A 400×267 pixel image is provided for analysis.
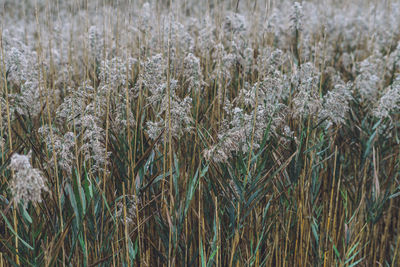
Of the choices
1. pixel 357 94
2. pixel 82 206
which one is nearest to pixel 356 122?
pixel 357 94

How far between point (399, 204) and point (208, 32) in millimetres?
1403

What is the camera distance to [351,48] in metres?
3.57

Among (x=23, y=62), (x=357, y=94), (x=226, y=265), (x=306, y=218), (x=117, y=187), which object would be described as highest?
(x=23, y=62)

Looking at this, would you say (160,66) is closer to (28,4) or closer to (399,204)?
(399,204)

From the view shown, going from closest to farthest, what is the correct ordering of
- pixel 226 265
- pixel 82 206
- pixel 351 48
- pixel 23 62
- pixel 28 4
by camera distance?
1. pixel 82 206
2. pixel 226 265
3. pixel 23 62
4. pixel 351 48
5. pixel 28 4

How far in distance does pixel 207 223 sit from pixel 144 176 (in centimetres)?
29

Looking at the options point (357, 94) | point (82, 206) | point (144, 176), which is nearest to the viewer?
point (82, 206)

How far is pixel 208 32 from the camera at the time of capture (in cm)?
232

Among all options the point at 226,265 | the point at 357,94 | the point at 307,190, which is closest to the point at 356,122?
the point at 357,94

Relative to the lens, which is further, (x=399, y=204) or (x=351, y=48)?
(x=351, y=48)

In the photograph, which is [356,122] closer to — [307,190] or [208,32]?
[307,190]

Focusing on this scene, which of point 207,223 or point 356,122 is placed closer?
point 207,223

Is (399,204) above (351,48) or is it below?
below

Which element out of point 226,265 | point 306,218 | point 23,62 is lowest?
point 226,265
